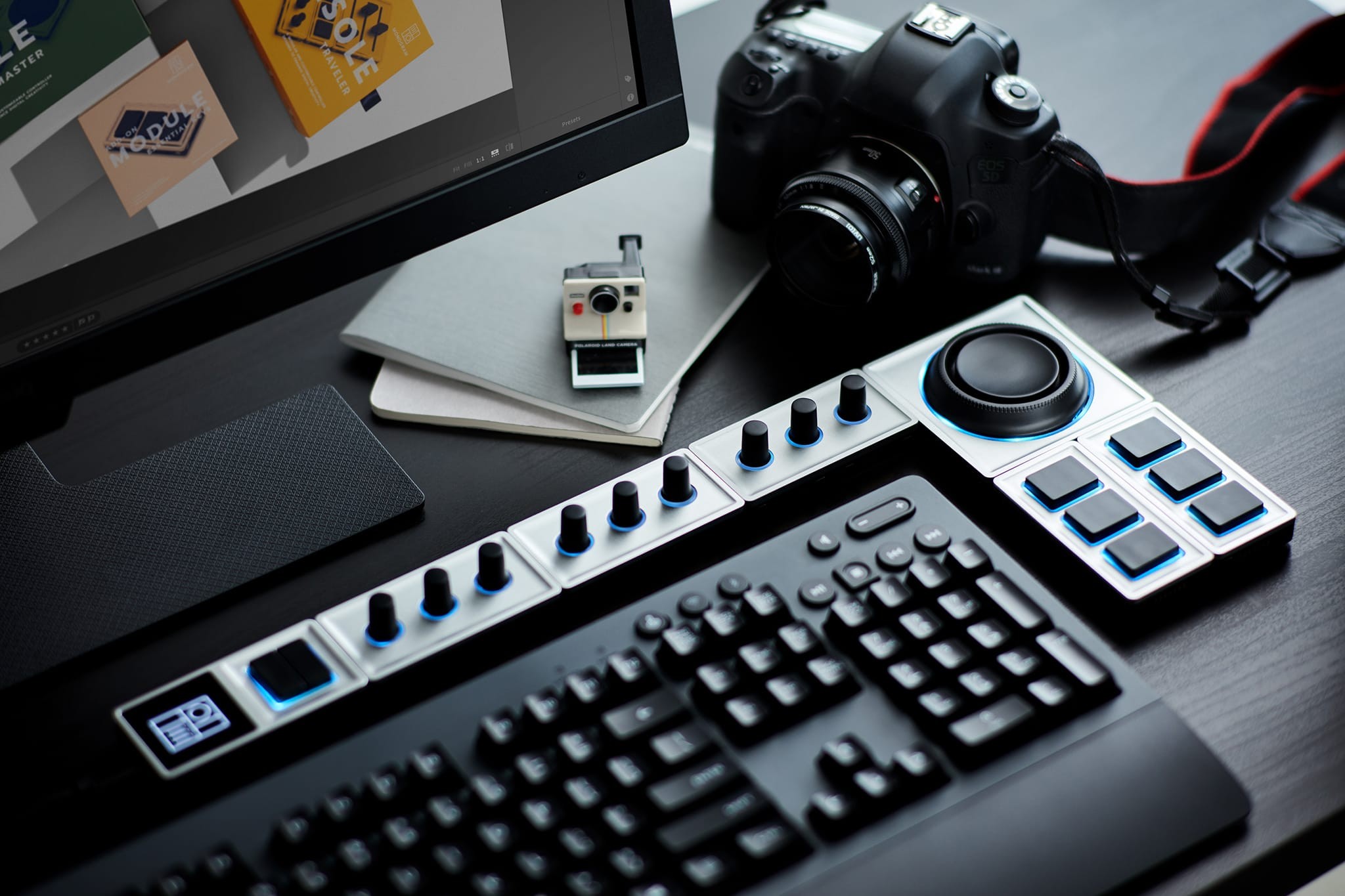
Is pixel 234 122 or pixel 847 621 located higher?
pixel 234 122

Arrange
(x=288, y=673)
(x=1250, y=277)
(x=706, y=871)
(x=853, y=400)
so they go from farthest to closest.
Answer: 1. (x=1250, y=277)
2. (x=853, y=400)
3. (x=288, y=673)
4. (x=706, y=871)

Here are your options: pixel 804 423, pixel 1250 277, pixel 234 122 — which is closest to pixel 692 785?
pixel 804 423

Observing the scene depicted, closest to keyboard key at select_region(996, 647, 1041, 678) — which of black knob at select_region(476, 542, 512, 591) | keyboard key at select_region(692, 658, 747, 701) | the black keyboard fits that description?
the black keyboard

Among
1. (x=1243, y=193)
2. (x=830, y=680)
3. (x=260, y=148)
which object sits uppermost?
(x=260, y=148)

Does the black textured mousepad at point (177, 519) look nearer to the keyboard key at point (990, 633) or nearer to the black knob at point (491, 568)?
the black knob at point (491, 568)

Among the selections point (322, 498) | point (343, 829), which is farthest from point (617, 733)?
point (322, 498)

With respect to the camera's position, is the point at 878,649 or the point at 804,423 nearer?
the point at 878,649

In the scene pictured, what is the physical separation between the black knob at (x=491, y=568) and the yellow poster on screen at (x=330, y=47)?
0.20 metres

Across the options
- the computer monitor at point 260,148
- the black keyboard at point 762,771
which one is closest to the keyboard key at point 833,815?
the black keyboard at point 762,771

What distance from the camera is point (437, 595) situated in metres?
0.61

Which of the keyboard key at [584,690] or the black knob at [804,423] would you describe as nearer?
the keyboard key at [584,690]

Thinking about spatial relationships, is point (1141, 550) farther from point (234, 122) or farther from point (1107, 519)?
point (234, 122)

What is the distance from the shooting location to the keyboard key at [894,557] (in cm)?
61

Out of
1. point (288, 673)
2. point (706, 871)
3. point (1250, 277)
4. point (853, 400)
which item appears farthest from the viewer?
point (1250, 277)
